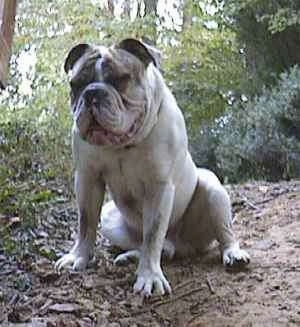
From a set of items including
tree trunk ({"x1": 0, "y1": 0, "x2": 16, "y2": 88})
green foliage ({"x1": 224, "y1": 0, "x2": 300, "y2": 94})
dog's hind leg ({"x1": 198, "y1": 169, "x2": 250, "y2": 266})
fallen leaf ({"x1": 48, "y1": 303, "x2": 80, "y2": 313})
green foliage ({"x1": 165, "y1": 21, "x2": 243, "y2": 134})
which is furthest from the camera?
green foliage ({"x1": 165, "y1": 21, "x2": 243, "y2": 134})

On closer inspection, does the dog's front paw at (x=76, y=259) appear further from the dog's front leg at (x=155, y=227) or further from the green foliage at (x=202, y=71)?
the green foliage at (x=202, y=71)

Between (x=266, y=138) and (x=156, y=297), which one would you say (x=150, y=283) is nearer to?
(x=156, y=297)

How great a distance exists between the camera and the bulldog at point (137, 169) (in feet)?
8.68

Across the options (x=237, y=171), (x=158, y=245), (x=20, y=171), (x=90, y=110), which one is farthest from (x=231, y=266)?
(x=237, y=171)

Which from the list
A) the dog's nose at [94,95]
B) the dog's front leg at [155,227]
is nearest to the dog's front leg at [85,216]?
the dog's front leg at [155,227]

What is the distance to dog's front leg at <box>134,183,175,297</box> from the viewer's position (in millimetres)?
2744

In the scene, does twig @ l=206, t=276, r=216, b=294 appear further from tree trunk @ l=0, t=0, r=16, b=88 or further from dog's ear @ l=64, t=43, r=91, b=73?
tree trunk @ l=0, t=0, r=16, b=88

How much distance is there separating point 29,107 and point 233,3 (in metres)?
2.13

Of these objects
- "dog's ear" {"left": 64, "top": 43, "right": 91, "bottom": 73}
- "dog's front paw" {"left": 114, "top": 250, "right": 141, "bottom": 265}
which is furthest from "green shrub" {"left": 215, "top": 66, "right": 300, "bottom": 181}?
"dog's ear" {"left": 64, "top": 43, "right": 91, "bottom": 73}

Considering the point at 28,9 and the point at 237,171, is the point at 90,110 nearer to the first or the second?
the point at 237,171

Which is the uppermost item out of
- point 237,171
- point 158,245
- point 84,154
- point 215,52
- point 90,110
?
point 90,110

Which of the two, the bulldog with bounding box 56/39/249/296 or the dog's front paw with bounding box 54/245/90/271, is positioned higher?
the bulldog with bounding box 56/39/249/296

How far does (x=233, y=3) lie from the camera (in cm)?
629

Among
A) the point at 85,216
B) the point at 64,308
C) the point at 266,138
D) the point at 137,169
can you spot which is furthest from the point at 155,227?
the point at 266,138
